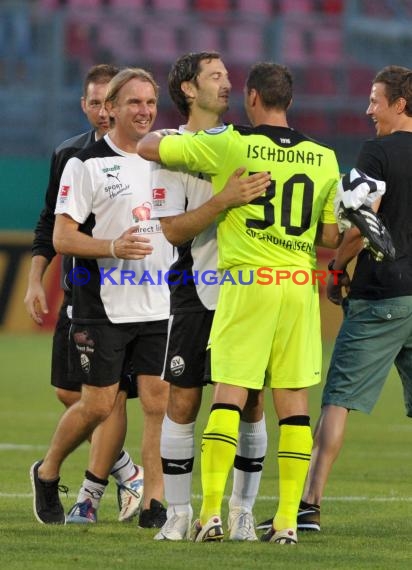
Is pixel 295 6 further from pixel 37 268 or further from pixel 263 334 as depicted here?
pixel 263 334

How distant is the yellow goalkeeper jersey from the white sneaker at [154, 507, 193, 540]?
1.10 m

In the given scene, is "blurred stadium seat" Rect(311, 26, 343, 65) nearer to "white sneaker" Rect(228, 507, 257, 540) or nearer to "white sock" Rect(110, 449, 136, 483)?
"white sock" Rect(110, 449, 136, 483)

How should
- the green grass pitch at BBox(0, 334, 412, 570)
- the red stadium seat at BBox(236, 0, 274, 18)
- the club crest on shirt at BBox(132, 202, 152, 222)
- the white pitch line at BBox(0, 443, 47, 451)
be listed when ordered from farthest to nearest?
the red stadium seat at BBox(236, 0, 274, 18)
the white pitch line at BBox(0, 443, 47, 451)
the club crest on shirt at BBox(132, 202, 152, 222)
the green grass pitch at BBox(0, 334, 412, 570)

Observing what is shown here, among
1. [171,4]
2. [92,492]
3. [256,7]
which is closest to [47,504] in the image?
[92,492]

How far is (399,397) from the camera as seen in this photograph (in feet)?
46.0

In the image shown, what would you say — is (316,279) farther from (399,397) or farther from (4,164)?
(4,164)

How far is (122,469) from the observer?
7.16 meters

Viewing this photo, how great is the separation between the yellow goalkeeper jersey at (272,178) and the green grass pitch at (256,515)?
1217 mm

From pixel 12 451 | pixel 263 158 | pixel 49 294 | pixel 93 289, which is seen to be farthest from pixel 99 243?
pixel 49 294

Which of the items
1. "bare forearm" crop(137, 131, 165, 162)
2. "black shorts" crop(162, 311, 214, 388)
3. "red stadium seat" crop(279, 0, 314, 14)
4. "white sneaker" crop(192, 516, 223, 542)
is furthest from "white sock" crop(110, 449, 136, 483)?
"red stadium seat" crop(279, 0, 314, 14)

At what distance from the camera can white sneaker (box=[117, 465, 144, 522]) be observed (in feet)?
22.5

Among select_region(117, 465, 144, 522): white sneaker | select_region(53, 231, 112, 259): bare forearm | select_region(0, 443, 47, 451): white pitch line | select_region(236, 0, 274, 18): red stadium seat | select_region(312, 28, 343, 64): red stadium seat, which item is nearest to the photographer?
select_region(53, 231, 112, 259): bare forearm

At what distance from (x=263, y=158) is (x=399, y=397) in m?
8.73

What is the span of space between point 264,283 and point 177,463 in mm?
914
